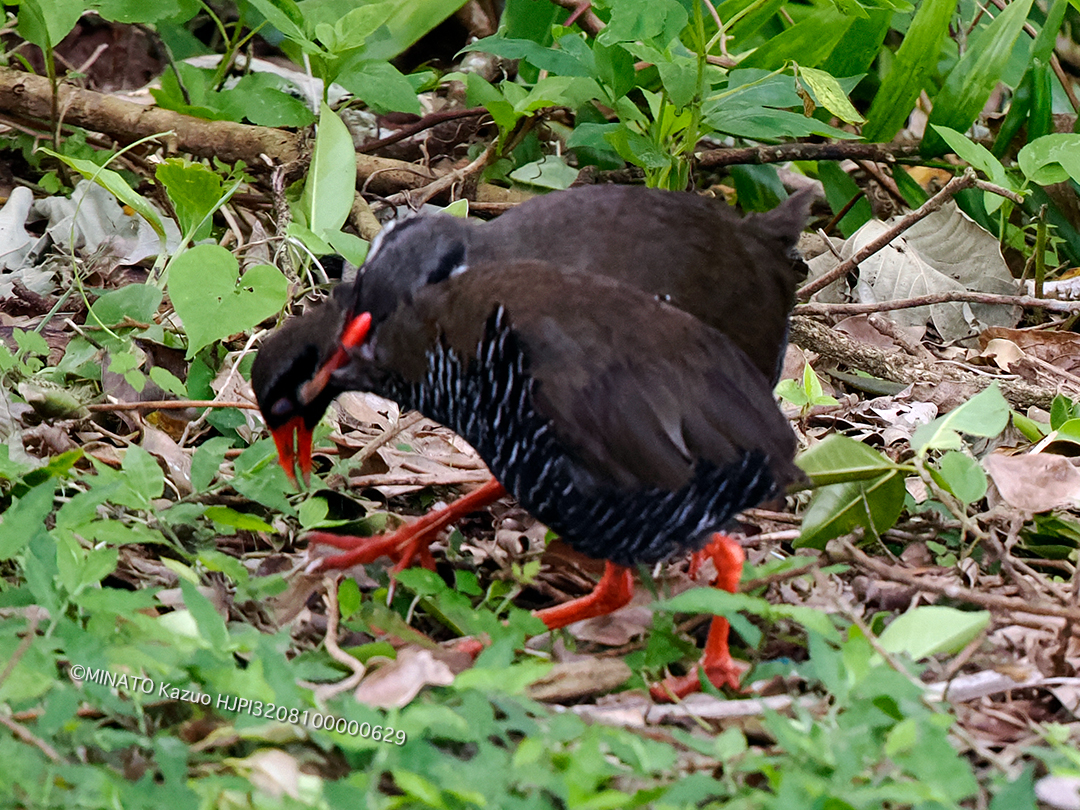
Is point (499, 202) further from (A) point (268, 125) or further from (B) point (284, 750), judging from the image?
(B) point (284, 750)

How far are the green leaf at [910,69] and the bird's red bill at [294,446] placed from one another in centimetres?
272

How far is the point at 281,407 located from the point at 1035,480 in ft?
5.86

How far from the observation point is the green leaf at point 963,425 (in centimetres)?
281

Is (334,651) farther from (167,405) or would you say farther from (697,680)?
(167,405)

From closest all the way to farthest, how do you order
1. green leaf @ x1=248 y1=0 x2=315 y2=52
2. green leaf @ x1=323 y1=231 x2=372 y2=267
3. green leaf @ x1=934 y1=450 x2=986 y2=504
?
green leaf @ x1=934 y1=450 x2=986 y2=504 < green leaf @ x1=323 y1=231 x2=372 y2=267 < green leaf @ x1=248 y1=0 x2=315 y2=52

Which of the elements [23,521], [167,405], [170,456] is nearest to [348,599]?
[23,521]

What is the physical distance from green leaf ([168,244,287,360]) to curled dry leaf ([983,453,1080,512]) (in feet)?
Answer: 5.87

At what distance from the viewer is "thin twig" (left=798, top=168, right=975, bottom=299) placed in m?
3.74

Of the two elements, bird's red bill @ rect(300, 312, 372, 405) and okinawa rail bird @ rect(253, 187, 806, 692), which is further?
bird's red bill @ rect(300, 312, 372, 405)

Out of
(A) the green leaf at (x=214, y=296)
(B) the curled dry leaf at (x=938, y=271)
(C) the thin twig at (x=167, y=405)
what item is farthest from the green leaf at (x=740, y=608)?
(B) the curled dry leaf at (x=938, y=271)

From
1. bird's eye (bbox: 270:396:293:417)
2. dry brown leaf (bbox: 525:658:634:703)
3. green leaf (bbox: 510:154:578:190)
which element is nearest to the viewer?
dry brown leaf (bbox: 525:658:634:703)

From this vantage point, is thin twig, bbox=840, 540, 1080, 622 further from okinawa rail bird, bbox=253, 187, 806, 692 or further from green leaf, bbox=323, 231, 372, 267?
green leaf, bbox=323, 231, 372, 267

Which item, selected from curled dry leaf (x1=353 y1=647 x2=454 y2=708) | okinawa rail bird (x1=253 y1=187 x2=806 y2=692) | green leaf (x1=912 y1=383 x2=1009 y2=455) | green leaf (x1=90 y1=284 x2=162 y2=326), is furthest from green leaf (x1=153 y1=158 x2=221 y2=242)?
green leaf (x1=912 y1=383 x2=1009 y2=455)

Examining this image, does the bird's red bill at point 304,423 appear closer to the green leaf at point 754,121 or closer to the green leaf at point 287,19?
the green leaf at point 287,19
